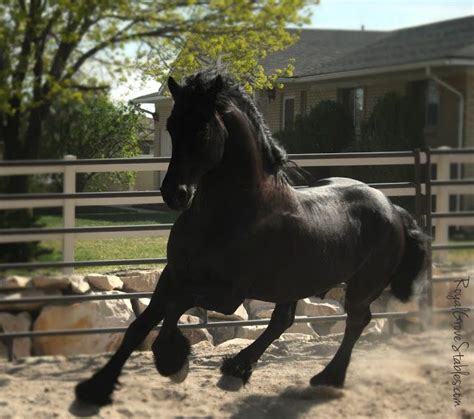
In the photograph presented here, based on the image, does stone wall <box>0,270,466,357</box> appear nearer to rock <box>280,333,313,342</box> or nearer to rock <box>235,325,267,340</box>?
rock <box>235,325,267,340</box>

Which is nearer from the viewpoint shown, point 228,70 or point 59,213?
point 228,70

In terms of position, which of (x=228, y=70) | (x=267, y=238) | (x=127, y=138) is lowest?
(x=267, y=238)

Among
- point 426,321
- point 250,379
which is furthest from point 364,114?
point 426,321

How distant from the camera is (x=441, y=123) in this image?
4.47m

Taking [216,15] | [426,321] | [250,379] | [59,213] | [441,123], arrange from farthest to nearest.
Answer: [426,321], [250,379], [59,213], [441,123], [216,15]

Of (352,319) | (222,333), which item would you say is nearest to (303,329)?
(222,333)

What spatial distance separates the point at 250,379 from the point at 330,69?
198 cm

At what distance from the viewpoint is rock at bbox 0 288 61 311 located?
17.7ft

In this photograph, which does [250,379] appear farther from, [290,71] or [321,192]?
[290,71]

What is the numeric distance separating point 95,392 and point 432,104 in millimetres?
2243

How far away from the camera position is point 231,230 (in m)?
4.34

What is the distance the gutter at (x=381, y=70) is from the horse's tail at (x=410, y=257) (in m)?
1.17

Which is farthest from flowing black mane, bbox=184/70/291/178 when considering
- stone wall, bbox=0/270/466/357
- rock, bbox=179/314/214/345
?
rock, bbox=179/314/214/345

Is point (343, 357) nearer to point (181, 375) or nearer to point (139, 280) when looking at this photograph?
point (181, 375)
